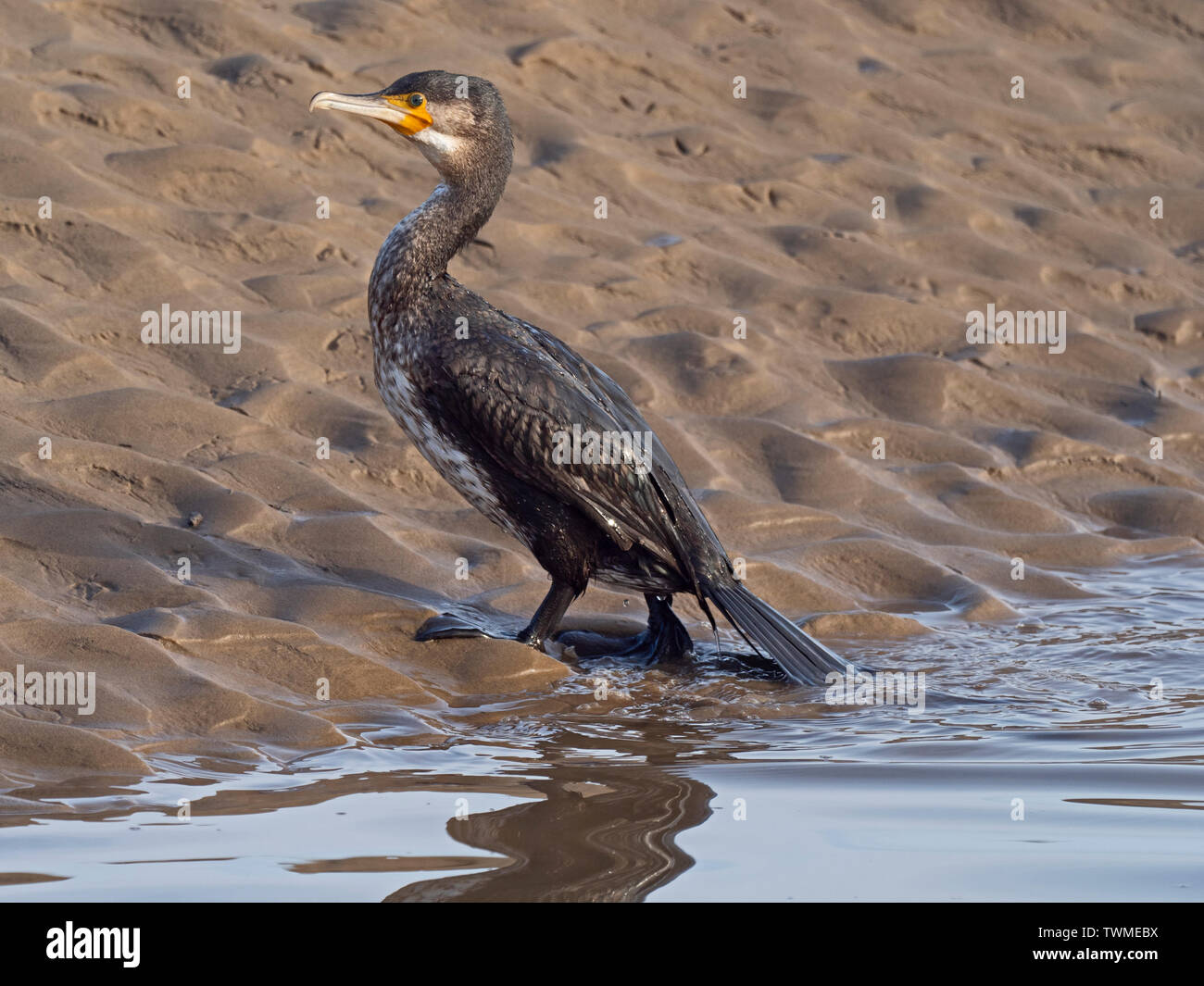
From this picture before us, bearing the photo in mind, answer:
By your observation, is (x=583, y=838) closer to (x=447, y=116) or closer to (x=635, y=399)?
(x=447, y=116)

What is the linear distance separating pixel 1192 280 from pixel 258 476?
4.99 metres

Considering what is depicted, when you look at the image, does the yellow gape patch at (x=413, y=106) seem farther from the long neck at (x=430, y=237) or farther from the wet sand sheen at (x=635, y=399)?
the wet sand sheen at (x=635, y=399)

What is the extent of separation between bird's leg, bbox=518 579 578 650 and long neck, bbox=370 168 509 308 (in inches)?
37.2

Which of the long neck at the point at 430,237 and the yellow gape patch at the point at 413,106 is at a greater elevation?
the yellow gape patch at the point at 413,106

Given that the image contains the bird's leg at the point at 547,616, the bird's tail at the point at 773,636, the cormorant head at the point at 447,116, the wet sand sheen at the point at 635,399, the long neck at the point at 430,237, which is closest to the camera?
the wet sand sheen at the point at 635,399

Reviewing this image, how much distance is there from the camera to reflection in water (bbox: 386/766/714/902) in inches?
117

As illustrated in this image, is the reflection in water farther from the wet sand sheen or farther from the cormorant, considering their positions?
the cormorant

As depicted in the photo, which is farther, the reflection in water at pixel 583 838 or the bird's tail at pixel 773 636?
the bird's tail at pixel 773 636

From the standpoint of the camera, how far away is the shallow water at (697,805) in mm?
3010

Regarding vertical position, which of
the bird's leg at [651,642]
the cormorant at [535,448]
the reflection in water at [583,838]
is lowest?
the reflection in water at [583,838]

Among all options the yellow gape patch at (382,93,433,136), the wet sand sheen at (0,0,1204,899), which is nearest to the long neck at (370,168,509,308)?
the yellow gape patch at (382,93,433,136)

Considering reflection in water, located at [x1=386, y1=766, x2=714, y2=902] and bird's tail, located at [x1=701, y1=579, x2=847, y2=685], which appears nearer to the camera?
reflection in water, located at [x1=386, y1=766, x2=714, y2=902]

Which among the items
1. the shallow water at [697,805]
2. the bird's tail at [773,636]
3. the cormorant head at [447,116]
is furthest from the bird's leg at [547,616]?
the cormorant head at [447,116]

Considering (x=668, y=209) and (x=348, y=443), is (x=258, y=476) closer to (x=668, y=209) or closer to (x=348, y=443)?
(x=348, y=443)
